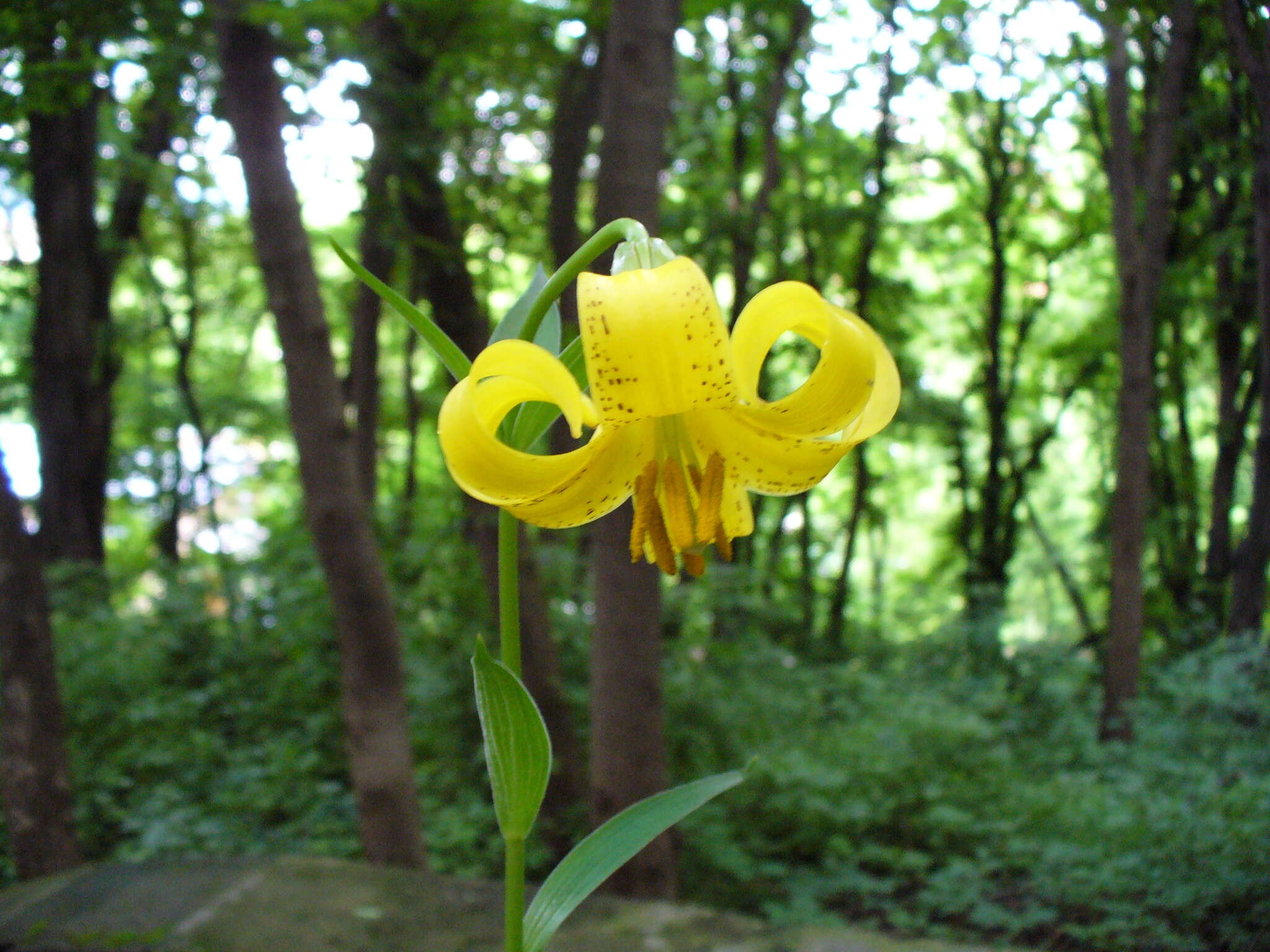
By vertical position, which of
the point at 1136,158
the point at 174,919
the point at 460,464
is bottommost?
the point at 174,919

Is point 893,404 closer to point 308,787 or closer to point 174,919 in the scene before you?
point 174,919

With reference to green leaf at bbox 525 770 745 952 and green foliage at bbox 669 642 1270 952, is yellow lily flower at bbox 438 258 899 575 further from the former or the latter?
green foliage at bbox 669 642 1270 952

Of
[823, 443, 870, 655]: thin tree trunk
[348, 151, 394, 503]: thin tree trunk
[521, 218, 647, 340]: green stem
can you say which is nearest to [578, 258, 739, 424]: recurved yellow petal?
[521, 218, 647, 340]: green stem

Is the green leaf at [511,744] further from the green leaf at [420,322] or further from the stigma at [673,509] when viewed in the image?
the green leaf at [420,322]

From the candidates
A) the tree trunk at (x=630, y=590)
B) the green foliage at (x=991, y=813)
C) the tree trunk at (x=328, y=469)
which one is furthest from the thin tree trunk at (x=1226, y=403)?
the tree trunk at (x=328, y=469)

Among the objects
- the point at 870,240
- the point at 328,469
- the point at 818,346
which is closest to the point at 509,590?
Answer: the point at 818,346

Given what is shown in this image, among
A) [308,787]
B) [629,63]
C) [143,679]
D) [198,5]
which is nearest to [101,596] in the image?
[143,679]
